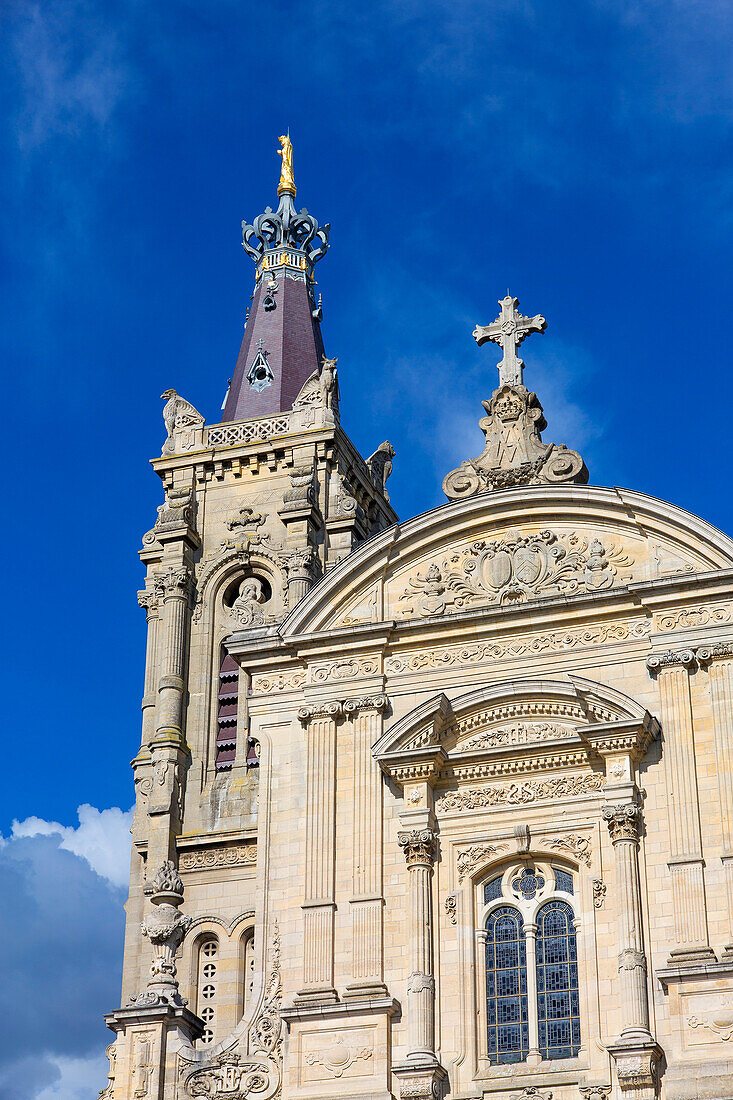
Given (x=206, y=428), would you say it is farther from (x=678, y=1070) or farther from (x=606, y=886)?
(x=678, y=1070)

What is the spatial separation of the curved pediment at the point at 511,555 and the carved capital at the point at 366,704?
1.18 metres

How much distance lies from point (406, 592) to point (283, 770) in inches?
124

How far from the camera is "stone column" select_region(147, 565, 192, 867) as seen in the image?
34.3 meters

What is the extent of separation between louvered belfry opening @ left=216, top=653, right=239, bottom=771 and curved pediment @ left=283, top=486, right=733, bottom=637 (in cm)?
840

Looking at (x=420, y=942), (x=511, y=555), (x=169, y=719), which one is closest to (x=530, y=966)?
(x=420, y=942)

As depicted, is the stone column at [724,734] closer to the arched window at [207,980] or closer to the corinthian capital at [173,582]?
the arched window at [207,980]

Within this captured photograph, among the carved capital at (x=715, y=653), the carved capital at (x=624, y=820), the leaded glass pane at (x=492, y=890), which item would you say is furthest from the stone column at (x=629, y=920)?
the carved capital at (x=715, y=653)

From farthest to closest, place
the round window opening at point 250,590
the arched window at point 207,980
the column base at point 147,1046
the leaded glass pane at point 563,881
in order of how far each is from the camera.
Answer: the round window opening at point 250,590 < the arched window at point 207,980 < the leaded glass pane at point 563,881 < the column base at point 147,1046

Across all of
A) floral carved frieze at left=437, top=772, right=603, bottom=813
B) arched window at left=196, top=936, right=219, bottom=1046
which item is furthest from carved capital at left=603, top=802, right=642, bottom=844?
arched window at left=196, top=936, right=219, bottom=1046

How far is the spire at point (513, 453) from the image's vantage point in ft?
92.7

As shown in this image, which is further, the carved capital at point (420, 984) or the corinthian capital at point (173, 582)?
the corinthian capital at point (173, 582)

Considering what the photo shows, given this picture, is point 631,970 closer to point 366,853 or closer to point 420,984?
point 420,984

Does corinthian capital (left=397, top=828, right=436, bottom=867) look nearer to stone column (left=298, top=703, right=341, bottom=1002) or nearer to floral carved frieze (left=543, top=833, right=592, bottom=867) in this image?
stone column (left=298, top=703, right=341, bottom=1002)

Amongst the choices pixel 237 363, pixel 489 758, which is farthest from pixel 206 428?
pixel 489 758
